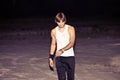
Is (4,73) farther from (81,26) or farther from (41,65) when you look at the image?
(81,26)

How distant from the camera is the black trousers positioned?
235 inches

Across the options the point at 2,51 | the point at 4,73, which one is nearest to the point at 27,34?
the point at 2,51

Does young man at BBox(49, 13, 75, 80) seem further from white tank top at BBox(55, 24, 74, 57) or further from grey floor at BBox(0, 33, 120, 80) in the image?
grey floor at BBox(0, 33, 120, 80)

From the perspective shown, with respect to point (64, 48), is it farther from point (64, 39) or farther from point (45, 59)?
point (45, 59)

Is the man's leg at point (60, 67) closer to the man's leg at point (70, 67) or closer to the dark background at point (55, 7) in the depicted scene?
the man's leg at point (70, 67)

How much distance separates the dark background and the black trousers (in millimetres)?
24424

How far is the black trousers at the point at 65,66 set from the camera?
19.6ft

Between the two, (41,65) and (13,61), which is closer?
(41,65)

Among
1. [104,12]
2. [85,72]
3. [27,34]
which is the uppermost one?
[104,12]

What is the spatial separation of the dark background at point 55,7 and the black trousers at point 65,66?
2442cm

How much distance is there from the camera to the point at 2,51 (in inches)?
561

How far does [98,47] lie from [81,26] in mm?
7226

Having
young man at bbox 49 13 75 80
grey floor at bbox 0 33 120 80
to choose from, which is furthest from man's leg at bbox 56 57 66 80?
grey floor at bbox 0 33 120 80

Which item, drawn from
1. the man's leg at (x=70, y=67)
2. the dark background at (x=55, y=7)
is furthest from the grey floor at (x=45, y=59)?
the dark background at (x=55, y=7)
